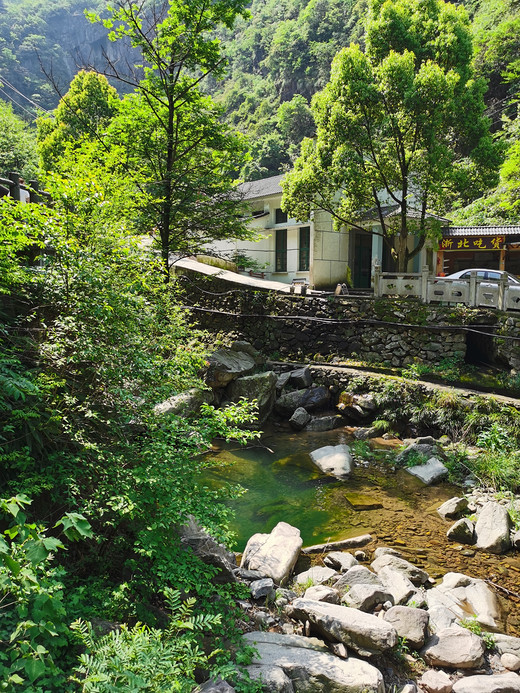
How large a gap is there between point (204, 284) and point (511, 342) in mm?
10818

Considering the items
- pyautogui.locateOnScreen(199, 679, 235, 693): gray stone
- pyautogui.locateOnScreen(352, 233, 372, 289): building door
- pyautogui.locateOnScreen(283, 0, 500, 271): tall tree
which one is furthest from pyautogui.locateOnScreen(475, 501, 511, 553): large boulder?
pyautogui.locateOnScreen(352, 233, 372, 289): building door

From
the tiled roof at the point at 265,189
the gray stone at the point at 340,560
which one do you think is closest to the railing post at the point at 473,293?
the gray stone at the point at 340,560

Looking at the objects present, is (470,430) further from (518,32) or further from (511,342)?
(518,32)

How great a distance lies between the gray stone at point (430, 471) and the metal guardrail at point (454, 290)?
5494 mm

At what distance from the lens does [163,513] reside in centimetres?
438

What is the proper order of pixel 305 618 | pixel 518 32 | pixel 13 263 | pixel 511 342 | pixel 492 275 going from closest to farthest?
pixel 13 263, pixel 305 618, pixel 511 342, pixel 492 275, pixel 518 32

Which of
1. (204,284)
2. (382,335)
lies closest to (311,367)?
(382,335)

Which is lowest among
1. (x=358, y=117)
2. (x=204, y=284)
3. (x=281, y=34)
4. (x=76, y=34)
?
(x=204, y=284)

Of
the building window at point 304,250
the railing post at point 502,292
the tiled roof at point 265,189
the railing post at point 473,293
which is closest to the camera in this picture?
the railing post at point 502,292

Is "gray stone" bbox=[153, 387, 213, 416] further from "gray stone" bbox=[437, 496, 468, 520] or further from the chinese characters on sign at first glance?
the chinese characters on sign

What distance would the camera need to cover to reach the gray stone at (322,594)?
5883 mm

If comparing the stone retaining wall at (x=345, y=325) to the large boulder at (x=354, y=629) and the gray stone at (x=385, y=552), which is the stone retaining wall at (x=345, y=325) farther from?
the large boulder at (x=354, y=629)

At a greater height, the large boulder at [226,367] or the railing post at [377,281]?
the railing post at [377,281]

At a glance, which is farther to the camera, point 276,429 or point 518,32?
point 518,32
